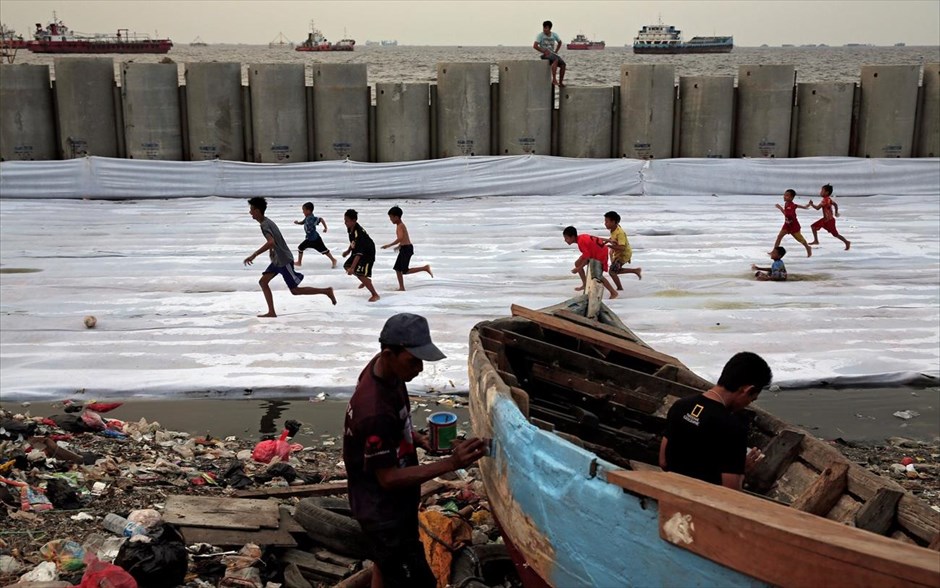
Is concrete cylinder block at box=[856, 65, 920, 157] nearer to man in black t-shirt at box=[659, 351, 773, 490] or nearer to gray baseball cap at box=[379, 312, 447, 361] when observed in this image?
man in black t-shirt at box=[659, 351, 773, 490]

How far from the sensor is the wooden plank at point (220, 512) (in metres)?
6.08

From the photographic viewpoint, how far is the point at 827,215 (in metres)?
15.3

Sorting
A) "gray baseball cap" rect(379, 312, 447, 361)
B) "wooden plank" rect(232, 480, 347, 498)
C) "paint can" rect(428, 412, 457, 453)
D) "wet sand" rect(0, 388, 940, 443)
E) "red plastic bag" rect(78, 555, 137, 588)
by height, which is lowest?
"wet sand" rect(0, 388, 940, 443)

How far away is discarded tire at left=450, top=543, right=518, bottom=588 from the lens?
18.7 feet

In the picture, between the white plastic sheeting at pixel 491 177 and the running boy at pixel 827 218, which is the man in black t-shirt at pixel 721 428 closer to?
the running boy at pixel 827 218

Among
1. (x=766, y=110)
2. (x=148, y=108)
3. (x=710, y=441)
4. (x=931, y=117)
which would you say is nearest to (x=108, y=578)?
(x=710, y=441)

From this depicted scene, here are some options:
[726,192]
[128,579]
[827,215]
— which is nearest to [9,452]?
[128,579]

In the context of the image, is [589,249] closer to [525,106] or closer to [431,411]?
[431,411]

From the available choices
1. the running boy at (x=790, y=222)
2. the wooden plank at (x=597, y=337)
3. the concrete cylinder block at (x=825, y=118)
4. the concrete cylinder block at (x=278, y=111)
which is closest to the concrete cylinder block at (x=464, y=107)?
the concrete cylinder block at (x=278, y=111)

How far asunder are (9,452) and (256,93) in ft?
49.0

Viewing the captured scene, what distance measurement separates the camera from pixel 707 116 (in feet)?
70.4

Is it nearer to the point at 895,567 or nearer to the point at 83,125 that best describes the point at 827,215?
the point at 895,567

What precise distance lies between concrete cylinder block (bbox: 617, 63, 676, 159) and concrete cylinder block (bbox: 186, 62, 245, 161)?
8.53 m

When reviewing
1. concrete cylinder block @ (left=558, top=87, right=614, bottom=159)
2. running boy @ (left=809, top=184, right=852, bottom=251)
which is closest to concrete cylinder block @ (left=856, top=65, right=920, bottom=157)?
concrete cylinder block @ (left=558, top=87, right=614, bottom=159)
